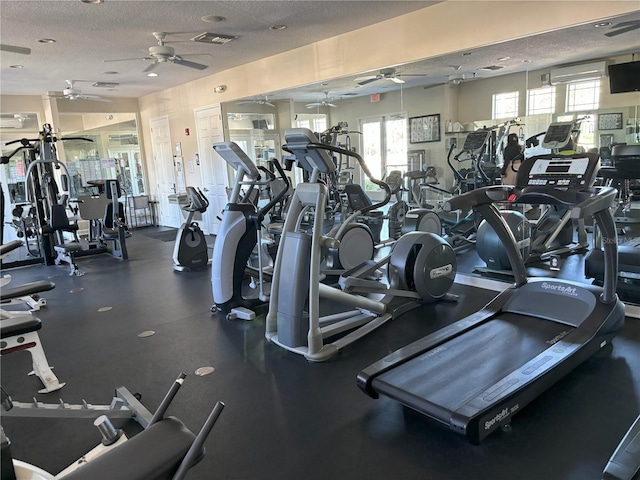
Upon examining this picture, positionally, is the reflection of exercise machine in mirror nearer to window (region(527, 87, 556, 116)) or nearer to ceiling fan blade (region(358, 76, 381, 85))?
ceiling fan blade (region(358, 76, 381, 85))

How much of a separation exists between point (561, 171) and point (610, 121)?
190cm

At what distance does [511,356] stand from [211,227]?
7026mm

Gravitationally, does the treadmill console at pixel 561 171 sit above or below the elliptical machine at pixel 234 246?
above

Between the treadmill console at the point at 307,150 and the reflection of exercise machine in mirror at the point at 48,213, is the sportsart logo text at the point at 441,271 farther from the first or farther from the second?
the reflection of exercise machine in mirror at the point at 48,213

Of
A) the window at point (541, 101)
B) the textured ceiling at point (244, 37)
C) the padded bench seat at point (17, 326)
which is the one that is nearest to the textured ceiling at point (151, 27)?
the textured ceiling at point (244, 37)

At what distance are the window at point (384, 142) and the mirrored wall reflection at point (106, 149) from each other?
628 cm

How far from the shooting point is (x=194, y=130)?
871cm

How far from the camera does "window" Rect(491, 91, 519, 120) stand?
188 inches

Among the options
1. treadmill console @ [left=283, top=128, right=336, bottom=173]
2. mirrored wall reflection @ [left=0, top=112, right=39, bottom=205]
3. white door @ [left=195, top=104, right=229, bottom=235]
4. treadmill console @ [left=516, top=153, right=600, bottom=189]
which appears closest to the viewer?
treadmill console @ [left=516, top=153, right=600, bottom=189]

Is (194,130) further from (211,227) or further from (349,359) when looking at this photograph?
(349,359)

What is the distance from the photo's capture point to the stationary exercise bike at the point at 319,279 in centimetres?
320

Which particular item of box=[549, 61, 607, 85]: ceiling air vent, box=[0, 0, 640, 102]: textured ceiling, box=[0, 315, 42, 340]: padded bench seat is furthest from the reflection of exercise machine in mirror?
box=[549, 61, 607, 85]: ceiling air vent

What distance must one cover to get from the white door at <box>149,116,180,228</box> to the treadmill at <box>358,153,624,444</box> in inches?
316

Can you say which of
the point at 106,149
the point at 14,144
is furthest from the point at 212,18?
the point at 106,149
